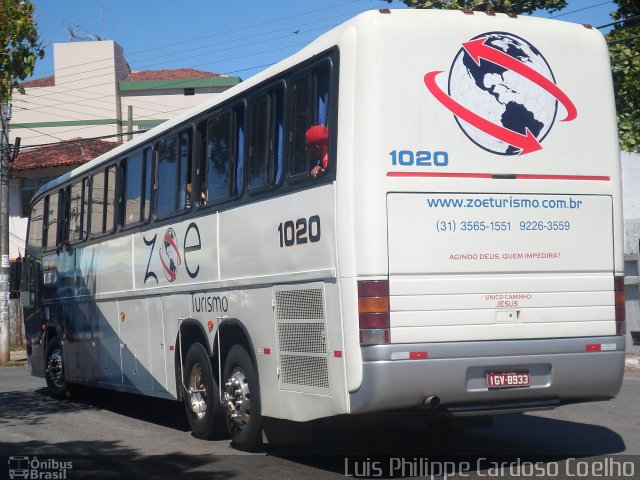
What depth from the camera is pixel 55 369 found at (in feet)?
53.1

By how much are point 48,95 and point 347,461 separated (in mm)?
44718

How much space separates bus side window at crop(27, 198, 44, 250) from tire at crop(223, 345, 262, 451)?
8442 mm

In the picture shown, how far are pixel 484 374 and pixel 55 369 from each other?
33.3 feet

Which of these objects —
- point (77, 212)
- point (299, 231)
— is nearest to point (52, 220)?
point (77, 212)

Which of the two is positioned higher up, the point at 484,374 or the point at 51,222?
the point at 51,222

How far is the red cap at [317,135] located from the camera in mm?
8094

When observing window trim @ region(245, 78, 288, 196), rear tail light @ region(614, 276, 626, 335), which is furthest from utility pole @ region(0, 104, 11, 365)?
rear tail light @ region(614, 276, 626, 335)

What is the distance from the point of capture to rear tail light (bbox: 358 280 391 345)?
7.51 m

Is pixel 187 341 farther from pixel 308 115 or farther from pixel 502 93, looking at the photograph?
pixel 502 93

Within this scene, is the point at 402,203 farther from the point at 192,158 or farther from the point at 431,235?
the point at 192,158

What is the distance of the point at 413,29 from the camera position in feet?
26.1

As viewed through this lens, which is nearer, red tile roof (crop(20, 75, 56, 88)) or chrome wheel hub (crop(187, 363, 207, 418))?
chrome wheel hub (crop(187, 363, 207, 418))

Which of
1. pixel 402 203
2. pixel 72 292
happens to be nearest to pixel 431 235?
pixel 402 203

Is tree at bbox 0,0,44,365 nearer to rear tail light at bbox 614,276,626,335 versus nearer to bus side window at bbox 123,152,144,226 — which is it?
bus side window at bbox 123,152,144,226
